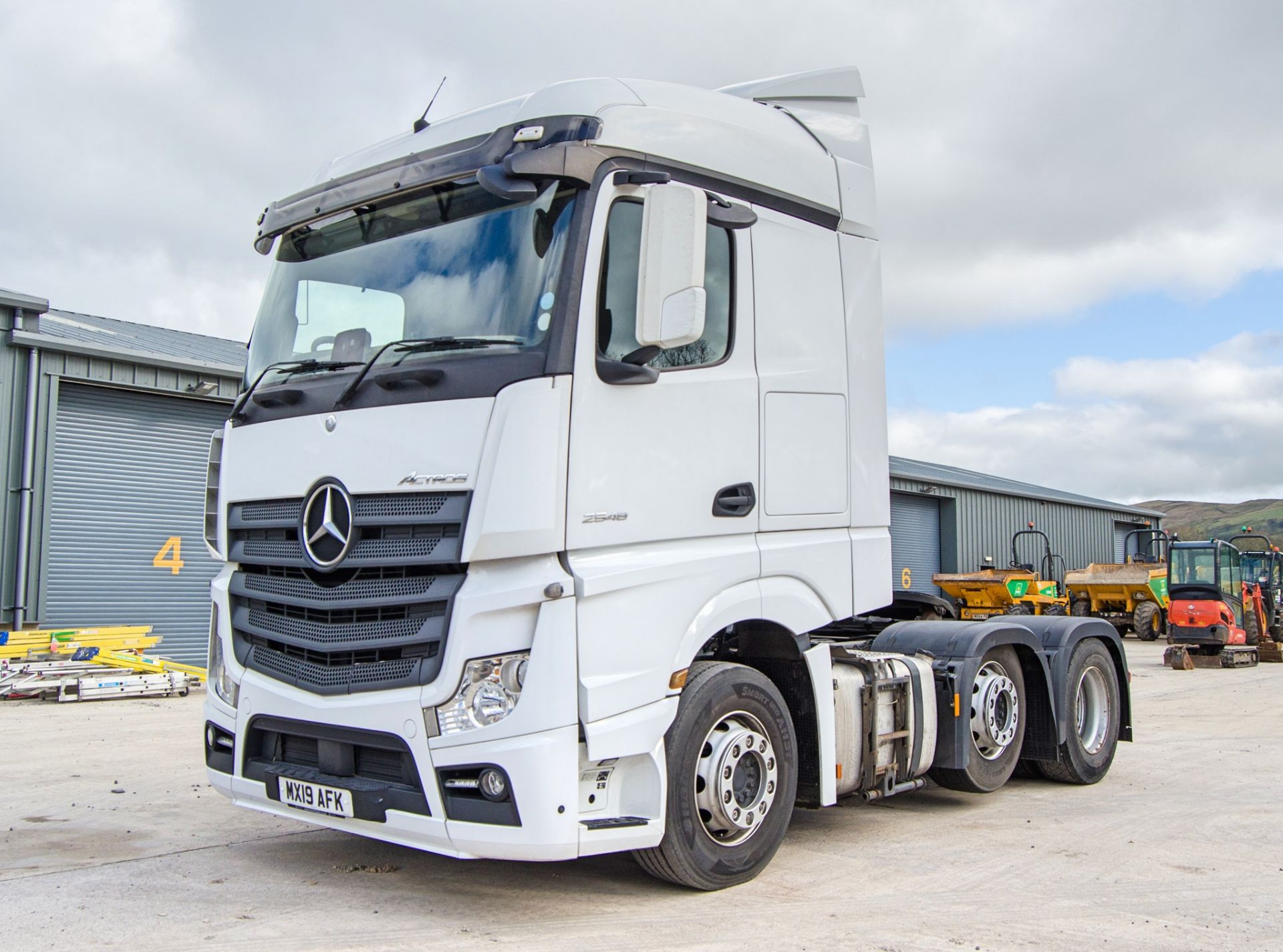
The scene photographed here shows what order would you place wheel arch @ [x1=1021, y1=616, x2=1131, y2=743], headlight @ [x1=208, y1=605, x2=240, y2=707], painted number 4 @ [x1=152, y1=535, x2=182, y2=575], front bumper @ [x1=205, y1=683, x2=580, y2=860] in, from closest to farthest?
front bumper @ [x1=205, y1=683, x2=580, y2=860]
headlight @ [x1=208, y1=605, x2=240, y2=707]
wheel arch @ [x1=1021, y1=616, x2=1131, y2=743]
painted number 4 @ [x1=152, y1=535, x2=182, y2=575]

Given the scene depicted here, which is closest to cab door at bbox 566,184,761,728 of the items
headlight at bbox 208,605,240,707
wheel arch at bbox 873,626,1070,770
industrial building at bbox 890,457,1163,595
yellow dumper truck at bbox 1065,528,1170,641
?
headlight at bbox 208,605,240,707

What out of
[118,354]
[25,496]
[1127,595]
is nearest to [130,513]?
[25,496]

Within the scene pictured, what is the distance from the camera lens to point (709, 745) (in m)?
4.81

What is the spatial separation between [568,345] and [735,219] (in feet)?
4.00

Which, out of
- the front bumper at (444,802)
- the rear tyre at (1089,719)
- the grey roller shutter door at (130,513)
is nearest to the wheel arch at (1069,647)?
the rear tyre at (1089,719)

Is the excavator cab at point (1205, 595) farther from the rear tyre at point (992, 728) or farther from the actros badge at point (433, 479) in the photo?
the actros badge at point (433, 479)

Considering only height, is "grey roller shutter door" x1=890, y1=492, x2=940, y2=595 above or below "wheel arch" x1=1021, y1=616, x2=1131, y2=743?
above

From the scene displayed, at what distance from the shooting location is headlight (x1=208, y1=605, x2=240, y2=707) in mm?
5086

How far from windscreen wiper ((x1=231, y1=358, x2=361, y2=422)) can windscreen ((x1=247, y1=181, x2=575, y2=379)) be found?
0.03 meters

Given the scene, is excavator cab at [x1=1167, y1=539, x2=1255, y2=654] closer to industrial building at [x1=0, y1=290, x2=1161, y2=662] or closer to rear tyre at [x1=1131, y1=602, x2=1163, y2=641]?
rear tyre at [x1=1131, y1=602, x2=1163, y2=641]

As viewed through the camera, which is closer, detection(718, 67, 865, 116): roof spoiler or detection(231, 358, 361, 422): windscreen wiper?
detection(231, 358, 361, 422): windscreen wiper

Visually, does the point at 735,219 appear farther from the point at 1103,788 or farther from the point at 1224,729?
the point at 1224,729

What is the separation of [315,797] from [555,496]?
1669 millimetres

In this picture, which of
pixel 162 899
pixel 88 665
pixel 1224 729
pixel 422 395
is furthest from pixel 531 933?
pixel 88 665
